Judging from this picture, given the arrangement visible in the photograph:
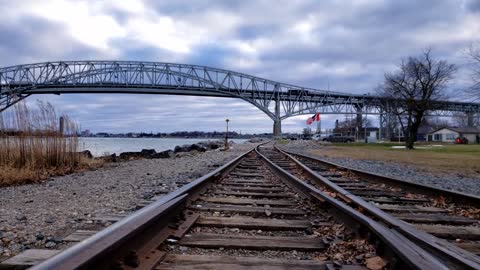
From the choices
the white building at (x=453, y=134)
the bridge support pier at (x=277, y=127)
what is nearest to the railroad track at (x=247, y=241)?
the bridge support pier at (x=277, y=127)

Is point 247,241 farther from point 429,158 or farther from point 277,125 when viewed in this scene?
point 277,125

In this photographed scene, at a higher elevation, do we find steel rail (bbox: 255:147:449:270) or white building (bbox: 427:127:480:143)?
white building (bbox: 427:127:480:143)

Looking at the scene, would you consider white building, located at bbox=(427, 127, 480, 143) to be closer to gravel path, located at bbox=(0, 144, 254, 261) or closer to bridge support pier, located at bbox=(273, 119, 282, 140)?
bridge support pier, located at bbox=(273, 119, 282, 140)

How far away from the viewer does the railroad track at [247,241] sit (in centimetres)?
257

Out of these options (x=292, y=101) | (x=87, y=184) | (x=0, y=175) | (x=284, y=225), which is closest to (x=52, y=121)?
(x=0, y=175)

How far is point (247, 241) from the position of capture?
3.57 m

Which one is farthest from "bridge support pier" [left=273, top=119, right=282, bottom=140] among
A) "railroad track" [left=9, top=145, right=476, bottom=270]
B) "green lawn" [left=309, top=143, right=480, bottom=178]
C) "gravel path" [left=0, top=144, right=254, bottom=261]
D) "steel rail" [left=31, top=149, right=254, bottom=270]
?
"steel rail" [left=31, top=149, right=254, bottom=270]

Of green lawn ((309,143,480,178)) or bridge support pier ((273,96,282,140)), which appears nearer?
green lawn ((309,143,480,178))

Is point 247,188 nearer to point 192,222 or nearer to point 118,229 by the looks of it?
point 192,222

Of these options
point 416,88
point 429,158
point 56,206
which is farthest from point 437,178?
point 416,88

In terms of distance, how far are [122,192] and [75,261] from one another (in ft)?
16.6

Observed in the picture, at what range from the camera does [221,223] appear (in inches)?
170

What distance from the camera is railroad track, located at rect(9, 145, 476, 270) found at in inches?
101

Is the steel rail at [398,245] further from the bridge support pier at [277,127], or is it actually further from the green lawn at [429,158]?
the bridge support pier at [277,127]
